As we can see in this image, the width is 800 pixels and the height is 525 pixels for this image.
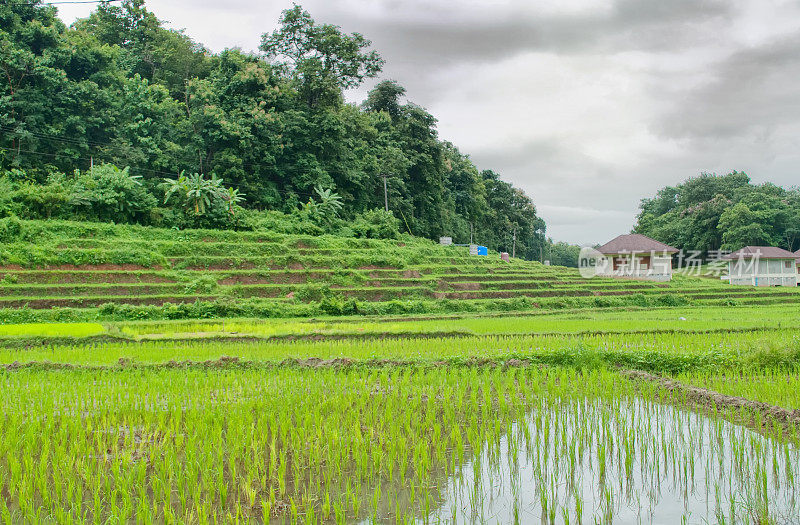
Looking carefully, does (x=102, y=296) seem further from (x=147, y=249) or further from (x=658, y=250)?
(x=658, y=250)

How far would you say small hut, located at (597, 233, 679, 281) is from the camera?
30.5 m

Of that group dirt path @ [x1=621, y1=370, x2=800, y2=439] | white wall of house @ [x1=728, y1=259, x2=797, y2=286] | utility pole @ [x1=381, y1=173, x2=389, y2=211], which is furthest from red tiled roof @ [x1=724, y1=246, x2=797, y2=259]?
dirt path @ [x1=621, y1=370, x2=800, y2=439]

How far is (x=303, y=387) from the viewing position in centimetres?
625

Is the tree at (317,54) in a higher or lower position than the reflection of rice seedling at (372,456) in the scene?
higher

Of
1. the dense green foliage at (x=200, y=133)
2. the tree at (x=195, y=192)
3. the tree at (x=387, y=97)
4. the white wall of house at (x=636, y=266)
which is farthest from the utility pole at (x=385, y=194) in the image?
the white wall of house at (x=636, y=266)

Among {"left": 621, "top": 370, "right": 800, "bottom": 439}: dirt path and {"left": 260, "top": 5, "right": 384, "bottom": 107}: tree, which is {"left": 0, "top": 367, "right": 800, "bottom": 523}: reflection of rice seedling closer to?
{"left": 621, "top": 370, "right": 800, "bottom": 439}: dirt path

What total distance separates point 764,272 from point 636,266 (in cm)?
802

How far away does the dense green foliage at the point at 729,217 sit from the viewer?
38312mm

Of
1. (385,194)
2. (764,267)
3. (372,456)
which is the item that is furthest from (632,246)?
(372,456)

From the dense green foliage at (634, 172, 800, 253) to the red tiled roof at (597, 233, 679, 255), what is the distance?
9778 mm

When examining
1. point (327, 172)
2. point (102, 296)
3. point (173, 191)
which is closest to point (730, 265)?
point (327, 172)

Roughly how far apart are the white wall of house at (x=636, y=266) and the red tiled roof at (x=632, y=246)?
246 mm

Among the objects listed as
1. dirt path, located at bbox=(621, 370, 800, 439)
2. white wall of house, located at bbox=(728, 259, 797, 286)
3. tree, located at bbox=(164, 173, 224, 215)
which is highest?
tree, located at bbox=(164, 173, 224, 215)

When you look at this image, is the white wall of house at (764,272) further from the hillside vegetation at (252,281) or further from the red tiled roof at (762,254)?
the hillside vegetation at (252,281)
